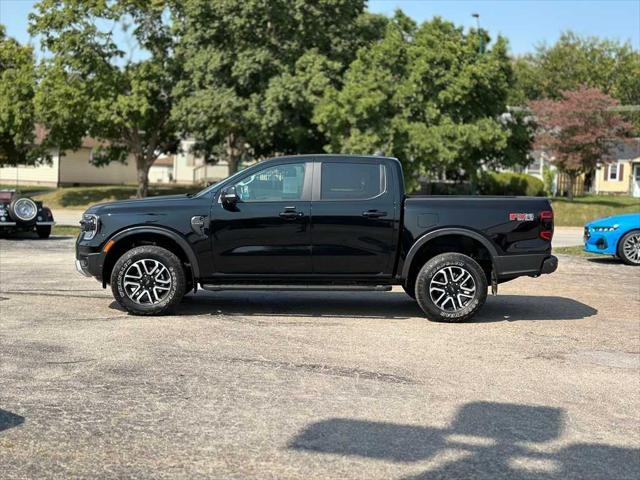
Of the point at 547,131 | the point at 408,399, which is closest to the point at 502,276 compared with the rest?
the point at 408,399

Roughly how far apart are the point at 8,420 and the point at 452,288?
17.8 feet

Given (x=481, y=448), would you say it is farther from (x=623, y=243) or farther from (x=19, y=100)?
(x=19, y=100)

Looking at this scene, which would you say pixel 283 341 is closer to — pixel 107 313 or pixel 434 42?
pixel 107 313

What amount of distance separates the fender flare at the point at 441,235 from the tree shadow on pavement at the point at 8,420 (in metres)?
5.03

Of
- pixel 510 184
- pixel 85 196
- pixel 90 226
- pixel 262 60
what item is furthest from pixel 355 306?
pixel 85 196

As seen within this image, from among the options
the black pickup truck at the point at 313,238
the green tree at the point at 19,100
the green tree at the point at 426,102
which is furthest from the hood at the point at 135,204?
the green tree at the point at 19,100

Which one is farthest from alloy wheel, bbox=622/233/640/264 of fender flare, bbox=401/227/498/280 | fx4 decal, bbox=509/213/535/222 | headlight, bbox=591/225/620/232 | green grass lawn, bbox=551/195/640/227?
green grass lawn, bbox=551/195/640/227

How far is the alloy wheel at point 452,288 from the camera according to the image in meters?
9.55

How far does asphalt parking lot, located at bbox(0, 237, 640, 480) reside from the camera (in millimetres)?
4840

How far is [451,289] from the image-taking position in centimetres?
958

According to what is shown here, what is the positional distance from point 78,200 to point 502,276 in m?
37.1

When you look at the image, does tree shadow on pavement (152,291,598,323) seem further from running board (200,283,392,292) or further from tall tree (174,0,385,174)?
tall tree (174,0,385,174)

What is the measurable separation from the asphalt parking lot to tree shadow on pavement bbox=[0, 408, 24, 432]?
0.8 inches

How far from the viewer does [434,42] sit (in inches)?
1337
